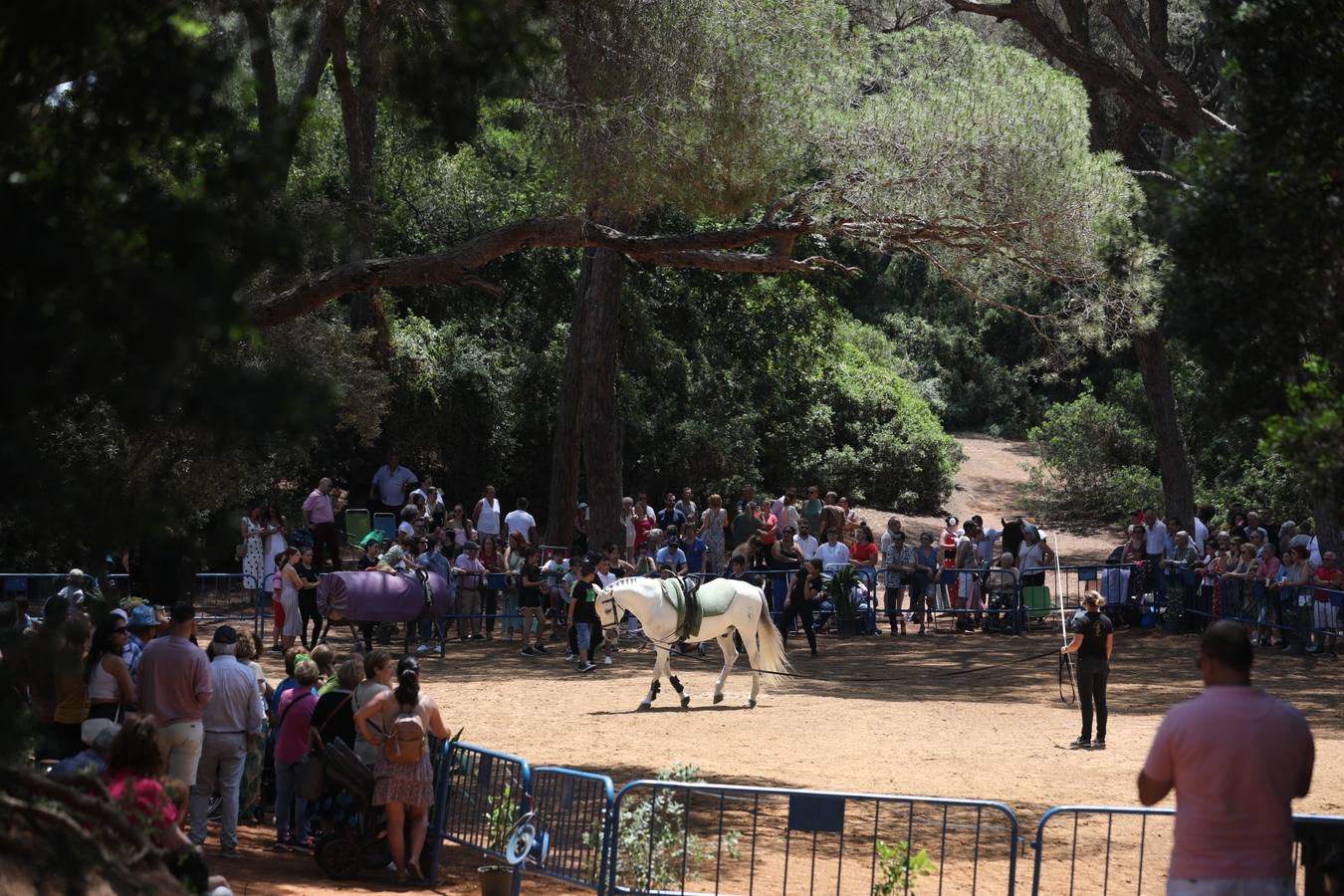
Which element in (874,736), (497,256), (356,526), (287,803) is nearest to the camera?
(287,803)

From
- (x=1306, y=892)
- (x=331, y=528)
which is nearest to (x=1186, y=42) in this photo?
(x=331, y=528)

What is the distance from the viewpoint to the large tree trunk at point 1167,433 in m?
26.7

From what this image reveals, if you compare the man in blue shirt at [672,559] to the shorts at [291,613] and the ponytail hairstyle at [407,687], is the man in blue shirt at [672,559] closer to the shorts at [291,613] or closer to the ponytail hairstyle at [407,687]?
the shorts at [291,613]

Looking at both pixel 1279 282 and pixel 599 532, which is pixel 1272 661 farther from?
pixel 1279 282

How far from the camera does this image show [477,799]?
9688mm

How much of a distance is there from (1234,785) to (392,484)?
23.2 metres

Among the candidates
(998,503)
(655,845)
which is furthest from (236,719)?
(998,503)

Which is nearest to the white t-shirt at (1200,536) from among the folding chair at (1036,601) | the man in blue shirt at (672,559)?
the folding chair at (1036,601)

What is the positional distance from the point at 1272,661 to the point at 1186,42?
17519 millimetres

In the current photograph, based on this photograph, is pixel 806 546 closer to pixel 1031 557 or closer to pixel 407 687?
pixel 1031 557

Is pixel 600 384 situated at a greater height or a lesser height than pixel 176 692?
greater

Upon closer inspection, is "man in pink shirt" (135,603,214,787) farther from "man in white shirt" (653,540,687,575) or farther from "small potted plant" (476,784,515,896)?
"man in white shirt" (653,540,687,575)

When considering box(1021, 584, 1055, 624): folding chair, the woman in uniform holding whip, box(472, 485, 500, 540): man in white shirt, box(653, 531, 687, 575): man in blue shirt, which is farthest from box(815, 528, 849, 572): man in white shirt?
the woman in uniform holding whip

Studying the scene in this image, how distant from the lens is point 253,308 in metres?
10.5
